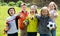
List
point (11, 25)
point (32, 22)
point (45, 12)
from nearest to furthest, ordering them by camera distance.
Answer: point (45, 12)
point (11, 25)
point (32, 22)

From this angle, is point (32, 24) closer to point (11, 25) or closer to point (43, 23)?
point (43, 23)

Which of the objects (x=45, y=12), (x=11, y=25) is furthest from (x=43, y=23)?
(x=11, y=25)

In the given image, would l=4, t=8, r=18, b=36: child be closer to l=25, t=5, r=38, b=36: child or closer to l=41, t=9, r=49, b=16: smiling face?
l=25, t=5, r=38, b=36: child

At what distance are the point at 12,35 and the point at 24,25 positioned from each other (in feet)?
1.70

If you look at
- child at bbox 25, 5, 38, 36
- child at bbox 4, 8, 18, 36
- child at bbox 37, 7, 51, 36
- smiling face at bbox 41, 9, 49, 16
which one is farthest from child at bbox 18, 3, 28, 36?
smiling face at bbox 41, 9, 49, 16

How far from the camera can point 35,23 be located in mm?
7047

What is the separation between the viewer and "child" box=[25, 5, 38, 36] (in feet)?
23.0

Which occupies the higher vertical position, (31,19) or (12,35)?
(31,19)

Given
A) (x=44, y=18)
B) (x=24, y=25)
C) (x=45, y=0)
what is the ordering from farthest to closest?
1. (x=45, y=0)
2. (x=24, y=25)
3. (x=44, y=18)

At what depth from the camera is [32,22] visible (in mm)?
7098

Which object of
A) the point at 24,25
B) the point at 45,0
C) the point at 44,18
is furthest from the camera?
the point at 45,0

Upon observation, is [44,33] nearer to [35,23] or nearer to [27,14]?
[35,23]

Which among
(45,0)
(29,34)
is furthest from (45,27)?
(45,0)

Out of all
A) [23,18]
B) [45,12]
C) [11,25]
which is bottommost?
[11,25]
